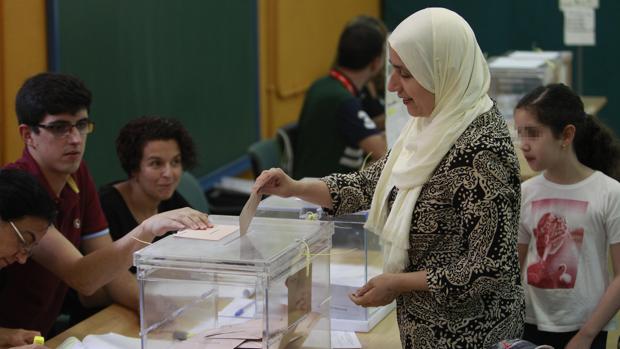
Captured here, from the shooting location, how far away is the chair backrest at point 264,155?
4925 mm

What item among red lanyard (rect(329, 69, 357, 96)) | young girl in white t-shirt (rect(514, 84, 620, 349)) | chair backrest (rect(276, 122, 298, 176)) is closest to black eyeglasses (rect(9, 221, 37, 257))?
young girl in white t-shirt (rect(514, 84, 620, 349))

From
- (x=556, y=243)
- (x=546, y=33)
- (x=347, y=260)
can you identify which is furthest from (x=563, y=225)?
(x=546, y=33)

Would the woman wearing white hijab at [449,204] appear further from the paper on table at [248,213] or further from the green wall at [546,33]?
the green wall at [546,33]

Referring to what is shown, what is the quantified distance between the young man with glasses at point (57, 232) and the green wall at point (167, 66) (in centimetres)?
136

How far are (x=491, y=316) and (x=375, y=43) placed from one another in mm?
3017

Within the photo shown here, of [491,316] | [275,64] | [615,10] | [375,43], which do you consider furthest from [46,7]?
[615,10]

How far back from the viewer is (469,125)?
2.16 meters

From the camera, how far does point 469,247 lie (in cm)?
212

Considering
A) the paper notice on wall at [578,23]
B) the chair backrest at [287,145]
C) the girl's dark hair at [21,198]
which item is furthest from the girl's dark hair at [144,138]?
the paper notice on wall at [578,23]

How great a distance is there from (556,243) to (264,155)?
8.14 ft

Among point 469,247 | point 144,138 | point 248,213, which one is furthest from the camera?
point 144,138

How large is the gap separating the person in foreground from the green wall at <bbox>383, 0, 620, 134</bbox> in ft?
23.1

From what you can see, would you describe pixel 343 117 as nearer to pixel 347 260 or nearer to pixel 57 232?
pixel 347 260

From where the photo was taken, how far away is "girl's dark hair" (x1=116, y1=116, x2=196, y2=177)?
3576 mm
